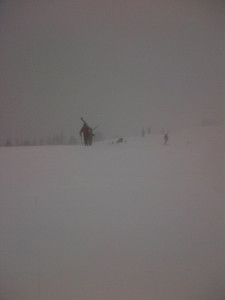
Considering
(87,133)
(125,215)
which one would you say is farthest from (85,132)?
(125,215)

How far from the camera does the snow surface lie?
4.82ft

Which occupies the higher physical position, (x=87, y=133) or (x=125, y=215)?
(x=87, y=133)

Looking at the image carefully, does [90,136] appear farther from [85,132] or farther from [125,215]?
[125,215]

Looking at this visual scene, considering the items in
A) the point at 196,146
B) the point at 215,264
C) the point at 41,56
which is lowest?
the point at 215,264

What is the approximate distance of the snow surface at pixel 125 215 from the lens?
1.47 m

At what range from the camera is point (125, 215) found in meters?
1.48

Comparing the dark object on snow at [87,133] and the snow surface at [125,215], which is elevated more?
the dark object on snow at [87,133]

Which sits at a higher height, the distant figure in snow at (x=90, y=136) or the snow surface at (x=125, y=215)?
the distant figure in snow at (x=90, y=136)

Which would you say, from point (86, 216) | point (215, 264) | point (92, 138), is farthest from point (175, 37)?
point (215, 264)

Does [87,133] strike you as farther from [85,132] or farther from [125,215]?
[125,215]

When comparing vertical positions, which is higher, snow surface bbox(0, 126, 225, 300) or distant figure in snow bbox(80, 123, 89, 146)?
distant figure in snow bbox(80, 123, 89, 146)

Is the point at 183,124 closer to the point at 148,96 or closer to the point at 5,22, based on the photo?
the point at 148,96

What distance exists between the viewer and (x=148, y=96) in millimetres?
1471

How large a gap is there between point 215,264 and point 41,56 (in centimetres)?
175
